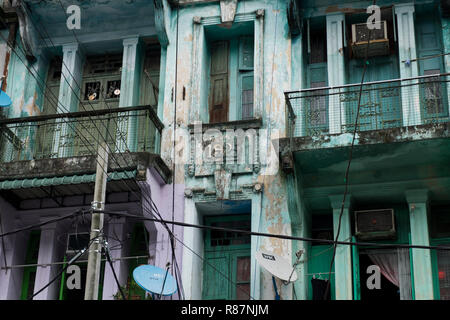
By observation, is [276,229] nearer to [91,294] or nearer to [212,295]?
[212,295]

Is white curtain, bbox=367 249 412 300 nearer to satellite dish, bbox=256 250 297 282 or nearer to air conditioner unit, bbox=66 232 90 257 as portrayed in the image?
satellite dish, bbox=256 250 297 282

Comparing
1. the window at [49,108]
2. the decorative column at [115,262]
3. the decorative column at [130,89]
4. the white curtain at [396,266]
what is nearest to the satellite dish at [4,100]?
the window at [49,108]

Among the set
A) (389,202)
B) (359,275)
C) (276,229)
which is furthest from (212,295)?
(389,202)

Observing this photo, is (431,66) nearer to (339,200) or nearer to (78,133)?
(339,200)

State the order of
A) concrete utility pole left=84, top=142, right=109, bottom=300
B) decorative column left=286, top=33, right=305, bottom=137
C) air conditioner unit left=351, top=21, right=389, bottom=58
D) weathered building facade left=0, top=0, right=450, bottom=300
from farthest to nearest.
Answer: air conditioner unit left=351, top=21, right=389, bottom=58 < decorative column left=286, top=33, right=305, bottom=137 < weathered building facade left=0, top=0, right=450, bottom=300 < concrete utility pole left=84, top=142, right=109, bottom=300

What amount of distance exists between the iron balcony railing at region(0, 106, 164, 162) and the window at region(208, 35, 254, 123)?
4.54 feet

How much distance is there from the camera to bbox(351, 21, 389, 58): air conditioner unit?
16.7 metres

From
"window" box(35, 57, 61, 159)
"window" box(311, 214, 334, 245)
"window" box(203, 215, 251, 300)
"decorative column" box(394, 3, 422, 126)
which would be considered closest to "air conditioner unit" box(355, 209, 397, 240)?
"window" box(311, 214, 334, 245)

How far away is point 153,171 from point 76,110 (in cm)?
298

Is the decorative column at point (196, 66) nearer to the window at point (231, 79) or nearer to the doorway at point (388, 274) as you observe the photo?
the window at point (231, 79)

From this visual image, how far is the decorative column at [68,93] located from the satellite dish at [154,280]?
347cm

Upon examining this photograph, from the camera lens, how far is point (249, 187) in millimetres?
15945

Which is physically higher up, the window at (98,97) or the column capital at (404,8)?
the column capital at (404,8)

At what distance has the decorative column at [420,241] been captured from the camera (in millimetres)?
15078
